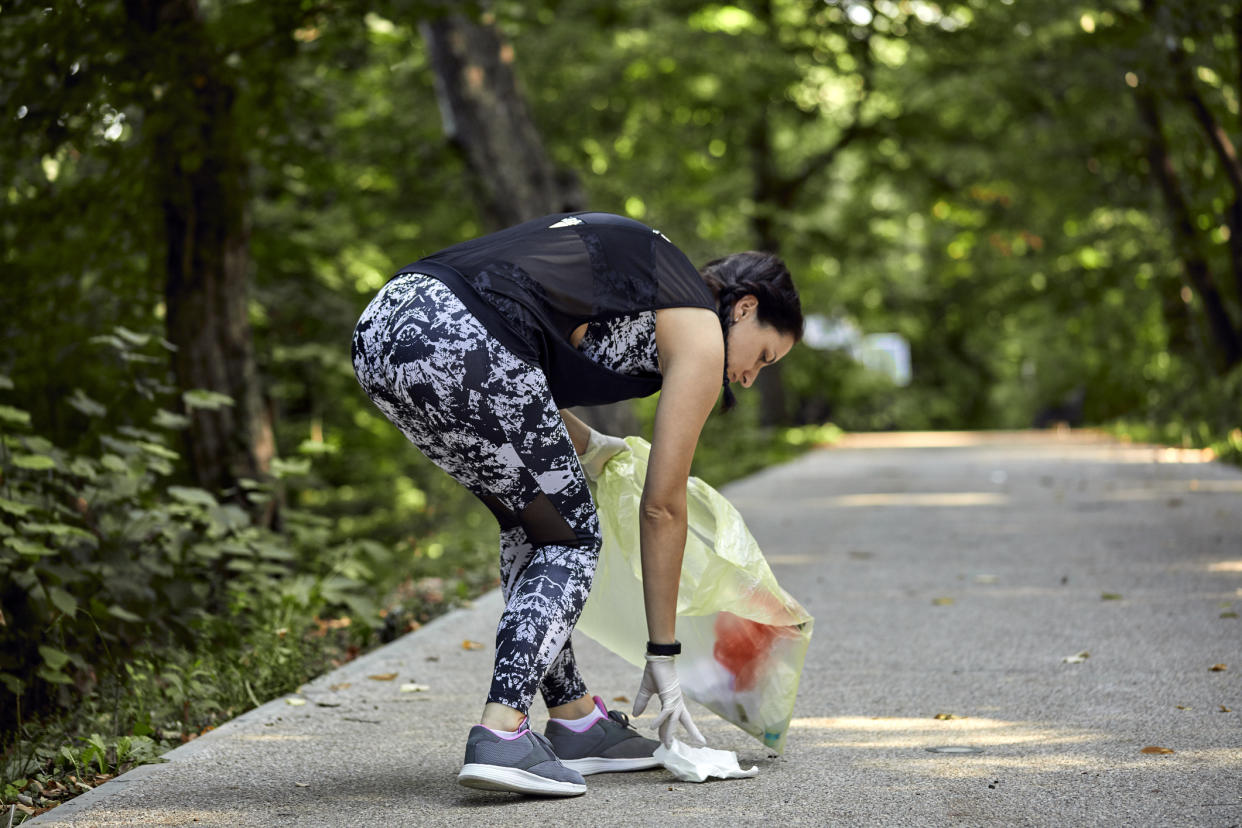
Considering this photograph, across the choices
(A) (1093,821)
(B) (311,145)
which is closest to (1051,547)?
(B) (311,145)

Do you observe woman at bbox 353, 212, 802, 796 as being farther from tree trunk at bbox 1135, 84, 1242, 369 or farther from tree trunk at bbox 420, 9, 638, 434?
tree trunk at bbox 1135, 84, 1242, 369

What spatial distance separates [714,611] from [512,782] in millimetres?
745

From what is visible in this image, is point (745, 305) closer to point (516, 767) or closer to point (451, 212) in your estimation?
point (516, 767)

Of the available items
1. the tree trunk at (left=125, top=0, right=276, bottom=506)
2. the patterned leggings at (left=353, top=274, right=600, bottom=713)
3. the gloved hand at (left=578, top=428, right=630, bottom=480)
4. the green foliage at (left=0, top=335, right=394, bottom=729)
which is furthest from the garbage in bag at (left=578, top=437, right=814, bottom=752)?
the tree trunk at (left=125, top=0, right=276, bottom=506)

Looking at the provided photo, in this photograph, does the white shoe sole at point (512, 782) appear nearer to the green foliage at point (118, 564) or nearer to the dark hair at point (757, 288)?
the dark hair at point (757, 288)

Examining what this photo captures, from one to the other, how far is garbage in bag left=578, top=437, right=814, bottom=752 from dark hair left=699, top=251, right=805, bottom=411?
0.43 m

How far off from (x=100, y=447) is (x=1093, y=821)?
401 cm

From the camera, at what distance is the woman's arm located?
3.08 m

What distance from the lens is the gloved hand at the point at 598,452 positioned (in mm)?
3723

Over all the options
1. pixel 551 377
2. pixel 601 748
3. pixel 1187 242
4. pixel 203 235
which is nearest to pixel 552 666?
pixel 601 748

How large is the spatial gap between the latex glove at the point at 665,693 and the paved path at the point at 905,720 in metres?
0.17

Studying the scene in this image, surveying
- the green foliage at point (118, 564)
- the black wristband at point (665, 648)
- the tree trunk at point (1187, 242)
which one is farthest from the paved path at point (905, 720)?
the tree trunk at point (1187, 242)

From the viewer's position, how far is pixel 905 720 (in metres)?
4.10

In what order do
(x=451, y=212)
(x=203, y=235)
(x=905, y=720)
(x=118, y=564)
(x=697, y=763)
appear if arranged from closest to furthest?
(x=697, y=763) → (x=905, y=720) → (x=118, y=564) → (x=203, y=235) → (x=451, y=212)
